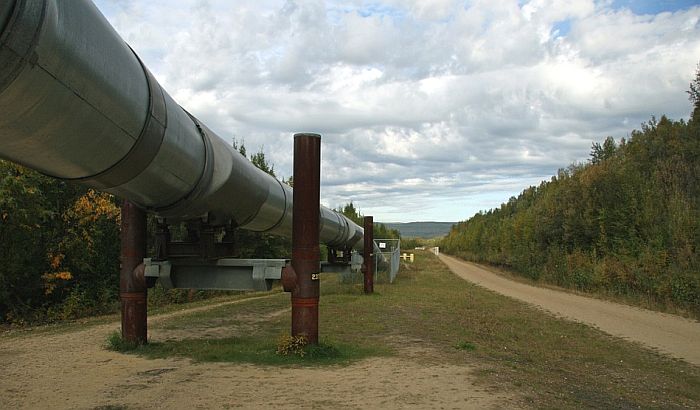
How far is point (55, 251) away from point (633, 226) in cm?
2600

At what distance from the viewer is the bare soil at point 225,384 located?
19.2ft

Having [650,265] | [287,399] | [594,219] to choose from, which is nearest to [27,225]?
[287,399]

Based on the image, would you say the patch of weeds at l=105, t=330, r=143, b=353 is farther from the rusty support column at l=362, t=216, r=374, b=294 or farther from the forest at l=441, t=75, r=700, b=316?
the forest at l=441, t=75, r=700, b=316

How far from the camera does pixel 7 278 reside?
61.6 ft

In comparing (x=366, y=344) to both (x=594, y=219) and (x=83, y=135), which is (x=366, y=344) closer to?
(x=83, y=135)

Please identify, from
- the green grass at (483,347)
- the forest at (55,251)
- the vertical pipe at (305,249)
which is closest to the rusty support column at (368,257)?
the green grass at (483,347)

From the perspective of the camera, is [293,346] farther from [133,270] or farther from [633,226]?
[633,226]

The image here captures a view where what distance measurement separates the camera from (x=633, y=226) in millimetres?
28047

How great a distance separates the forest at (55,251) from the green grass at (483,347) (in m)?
7.56

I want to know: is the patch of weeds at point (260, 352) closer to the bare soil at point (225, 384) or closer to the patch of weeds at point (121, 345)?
the patch of weeds at point (121, 345)

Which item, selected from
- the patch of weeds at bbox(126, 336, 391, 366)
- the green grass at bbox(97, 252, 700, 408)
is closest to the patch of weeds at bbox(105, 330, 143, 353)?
the patch of weeds at bbox(126, 336, 391, 366)

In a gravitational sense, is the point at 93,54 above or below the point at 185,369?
above

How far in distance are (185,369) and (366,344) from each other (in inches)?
131

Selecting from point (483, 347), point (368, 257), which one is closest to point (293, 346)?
point (483, 347)
